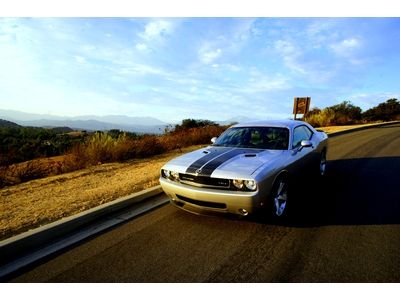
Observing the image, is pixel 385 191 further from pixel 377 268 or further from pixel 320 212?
pixel 377 268

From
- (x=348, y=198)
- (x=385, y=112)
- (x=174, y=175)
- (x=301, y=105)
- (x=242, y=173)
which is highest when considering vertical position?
(x=385, y=112)

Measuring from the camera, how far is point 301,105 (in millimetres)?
18156

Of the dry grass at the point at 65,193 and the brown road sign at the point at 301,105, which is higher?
the brown road sign at the point at 301,105

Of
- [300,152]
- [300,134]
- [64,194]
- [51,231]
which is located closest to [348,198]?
[300,152]

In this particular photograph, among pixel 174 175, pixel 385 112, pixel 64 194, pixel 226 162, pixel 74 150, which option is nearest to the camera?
pixel 226 162

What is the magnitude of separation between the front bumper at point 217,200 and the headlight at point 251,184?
61 mm

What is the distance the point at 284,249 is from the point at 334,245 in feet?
2.07

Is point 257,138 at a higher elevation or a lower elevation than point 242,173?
higher

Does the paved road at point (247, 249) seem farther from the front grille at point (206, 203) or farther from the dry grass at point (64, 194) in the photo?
the dry grass at point (64, 194)

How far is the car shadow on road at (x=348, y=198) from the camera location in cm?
429

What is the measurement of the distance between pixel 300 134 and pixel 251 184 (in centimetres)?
247

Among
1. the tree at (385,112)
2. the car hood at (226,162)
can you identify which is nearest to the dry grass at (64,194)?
the car hood at (226,162)

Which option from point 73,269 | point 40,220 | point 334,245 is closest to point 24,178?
point 40,220

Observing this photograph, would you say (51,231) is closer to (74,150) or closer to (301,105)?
(74,150)
